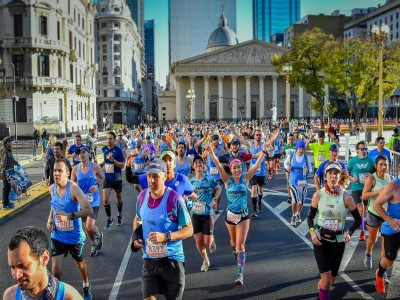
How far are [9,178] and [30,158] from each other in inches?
706

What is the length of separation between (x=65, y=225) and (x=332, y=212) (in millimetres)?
3302

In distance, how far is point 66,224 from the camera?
625 cm

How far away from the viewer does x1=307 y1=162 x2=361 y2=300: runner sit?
228 inches

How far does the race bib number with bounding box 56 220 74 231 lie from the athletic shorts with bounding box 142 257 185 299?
6.16ft

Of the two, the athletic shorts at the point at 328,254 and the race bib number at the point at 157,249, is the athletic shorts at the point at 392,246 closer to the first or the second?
the athletic shorts at the point at 328,254

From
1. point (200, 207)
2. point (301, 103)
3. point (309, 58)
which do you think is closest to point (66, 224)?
point (200, 207)

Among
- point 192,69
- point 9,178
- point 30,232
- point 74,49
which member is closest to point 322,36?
point 74,49

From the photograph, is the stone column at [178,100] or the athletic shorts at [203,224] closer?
the athletic shorts at [203,224]

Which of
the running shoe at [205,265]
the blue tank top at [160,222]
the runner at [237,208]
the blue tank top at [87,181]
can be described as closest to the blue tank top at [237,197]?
the runner at [237,208]

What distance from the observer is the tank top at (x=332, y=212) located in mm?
5898

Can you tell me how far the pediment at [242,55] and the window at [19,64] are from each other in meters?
58.8

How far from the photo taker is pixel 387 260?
6484 millimetres

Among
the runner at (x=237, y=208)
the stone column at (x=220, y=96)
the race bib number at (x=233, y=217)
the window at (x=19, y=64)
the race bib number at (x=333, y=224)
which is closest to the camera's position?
the race bib number at (x=333, y=224)

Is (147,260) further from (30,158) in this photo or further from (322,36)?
(322,36)
